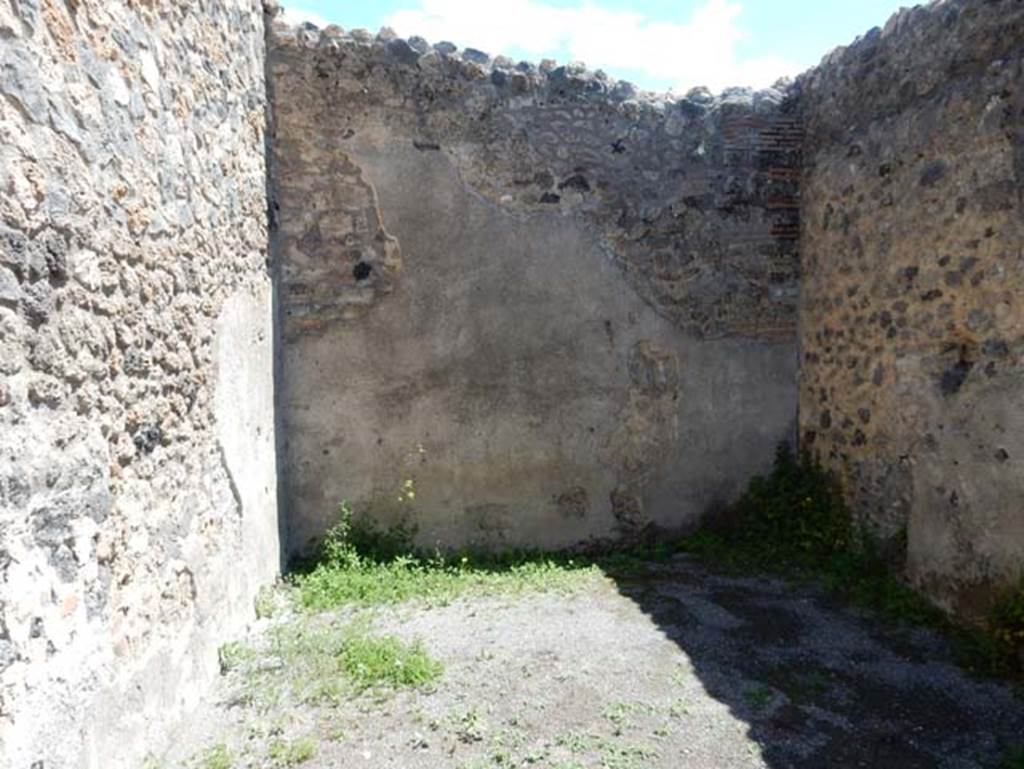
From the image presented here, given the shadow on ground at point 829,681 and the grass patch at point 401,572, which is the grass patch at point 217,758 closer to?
the grass patch at point 401,572

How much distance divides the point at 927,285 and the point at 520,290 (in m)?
2.48

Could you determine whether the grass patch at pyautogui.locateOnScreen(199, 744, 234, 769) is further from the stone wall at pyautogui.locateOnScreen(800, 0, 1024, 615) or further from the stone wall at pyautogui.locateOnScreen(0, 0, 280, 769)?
the stone wall at pyautogui.locateOnScreen(800, 0, 1024, 615)

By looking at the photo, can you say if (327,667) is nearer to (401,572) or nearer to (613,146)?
(401,572)

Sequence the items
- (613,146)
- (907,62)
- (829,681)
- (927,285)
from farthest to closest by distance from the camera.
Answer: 1. (613,146)
2. (907,62)
3. (927,285)
4. (829,681)

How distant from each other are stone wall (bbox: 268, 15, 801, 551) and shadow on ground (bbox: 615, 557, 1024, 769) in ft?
3.83

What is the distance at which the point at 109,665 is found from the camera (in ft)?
8.35

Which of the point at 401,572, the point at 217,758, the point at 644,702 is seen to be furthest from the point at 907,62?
the point at 217,758

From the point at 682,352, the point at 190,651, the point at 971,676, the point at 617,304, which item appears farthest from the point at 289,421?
the point at 971,676

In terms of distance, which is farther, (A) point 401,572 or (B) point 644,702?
(A) point 401,572

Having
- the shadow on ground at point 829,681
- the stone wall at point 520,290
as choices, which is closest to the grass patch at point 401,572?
the stone wall at point 520,290

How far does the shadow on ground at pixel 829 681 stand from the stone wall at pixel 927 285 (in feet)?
1.92

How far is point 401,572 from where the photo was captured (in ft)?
16.2

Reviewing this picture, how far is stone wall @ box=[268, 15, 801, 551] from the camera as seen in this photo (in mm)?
5121

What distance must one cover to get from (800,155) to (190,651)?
505 centimetres
